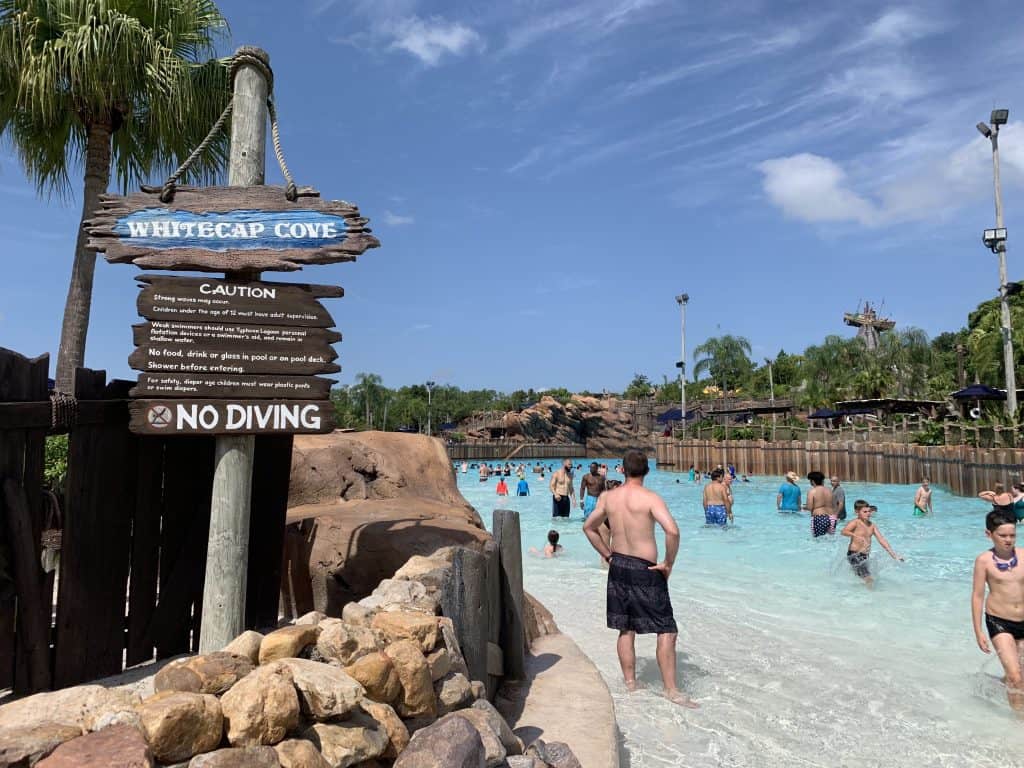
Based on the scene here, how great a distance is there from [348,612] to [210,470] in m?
1.79

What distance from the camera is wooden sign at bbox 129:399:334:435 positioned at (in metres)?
3.81

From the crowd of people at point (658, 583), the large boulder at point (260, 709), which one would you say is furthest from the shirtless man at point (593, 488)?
the large boulder at point (260, 709)

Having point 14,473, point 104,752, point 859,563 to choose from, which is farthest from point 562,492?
point 104,752

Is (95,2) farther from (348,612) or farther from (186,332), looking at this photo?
(348,612)

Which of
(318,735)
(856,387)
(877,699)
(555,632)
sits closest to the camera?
(318,735)

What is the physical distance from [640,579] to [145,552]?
3.39 meters

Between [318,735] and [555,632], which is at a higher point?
[318,735]

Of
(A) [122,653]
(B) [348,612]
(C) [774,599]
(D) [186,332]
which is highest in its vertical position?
(D) [186,332]

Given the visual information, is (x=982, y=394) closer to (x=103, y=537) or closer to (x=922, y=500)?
(x=922, y=500)

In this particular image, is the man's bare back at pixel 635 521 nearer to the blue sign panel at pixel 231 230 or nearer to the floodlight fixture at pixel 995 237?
the blue sign panel at pixel 231 230

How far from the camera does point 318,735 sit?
2531mm

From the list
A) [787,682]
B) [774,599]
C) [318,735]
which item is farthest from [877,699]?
[318,735]

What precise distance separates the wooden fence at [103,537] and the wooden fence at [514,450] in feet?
187

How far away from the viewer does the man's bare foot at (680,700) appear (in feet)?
17.2
